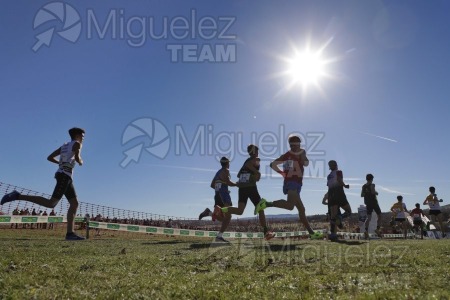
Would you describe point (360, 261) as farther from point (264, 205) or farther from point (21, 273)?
point (264, 205)

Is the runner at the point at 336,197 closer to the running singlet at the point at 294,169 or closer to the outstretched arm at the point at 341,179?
the outstretched arm at the point at 341,179

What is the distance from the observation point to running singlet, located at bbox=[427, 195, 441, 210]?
50.7ft

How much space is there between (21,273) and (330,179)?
30.4 ft

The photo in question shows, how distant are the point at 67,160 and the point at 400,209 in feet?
52.4

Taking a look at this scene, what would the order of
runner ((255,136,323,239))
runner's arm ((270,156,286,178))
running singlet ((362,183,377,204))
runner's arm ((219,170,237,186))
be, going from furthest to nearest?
1. running singlet ((362,183,377,204))
2. runner's arm ((219,170,237,186))
3. runner's arm ((270,156,286,178))
4. runner ((255,136,323,239))

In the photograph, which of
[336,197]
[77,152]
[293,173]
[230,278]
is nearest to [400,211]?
[336,197]

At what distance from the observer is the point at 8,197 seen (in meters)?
7.25

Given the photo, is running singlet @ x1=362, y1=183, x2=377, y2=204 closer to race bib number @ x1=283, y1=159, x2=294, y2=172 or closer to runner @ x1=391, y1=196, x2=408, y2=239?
runner @ x1=391, y1=196, x2=408, y2=239

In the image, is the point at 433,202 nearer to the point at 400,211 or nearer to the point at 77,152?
the point at 400,211

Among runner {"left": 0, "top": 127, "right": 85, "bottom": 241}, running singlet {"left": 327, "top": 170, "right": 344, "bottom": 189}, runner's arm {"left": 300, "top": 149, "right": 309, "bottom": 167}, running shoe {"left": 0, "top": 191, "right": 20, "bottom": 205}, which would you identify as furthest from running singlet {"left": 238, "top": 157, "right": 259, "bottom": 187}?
running shoe {"left": 0, "top": 191, "right": 20, "bottom": 205}

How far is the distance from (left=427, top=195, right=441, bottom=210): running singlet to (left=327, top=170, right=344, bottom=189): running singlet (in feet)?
24.2

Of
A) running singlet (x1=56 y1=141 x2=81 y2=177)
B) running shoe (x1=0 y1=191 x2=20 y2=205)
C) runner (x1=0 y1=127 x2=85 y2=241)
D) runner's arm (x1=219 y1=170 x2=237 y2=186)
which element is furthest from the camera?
runner's arm (x1=219 y1=170 x2=237 y2=186)

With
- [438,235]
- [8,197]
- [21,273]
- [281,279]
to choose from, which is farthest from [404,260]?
[438,235]

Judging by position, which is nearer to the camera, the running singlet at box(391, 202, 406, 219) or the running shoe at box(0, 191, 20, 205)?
the running shoe at box(0, 191, 20, 205)
